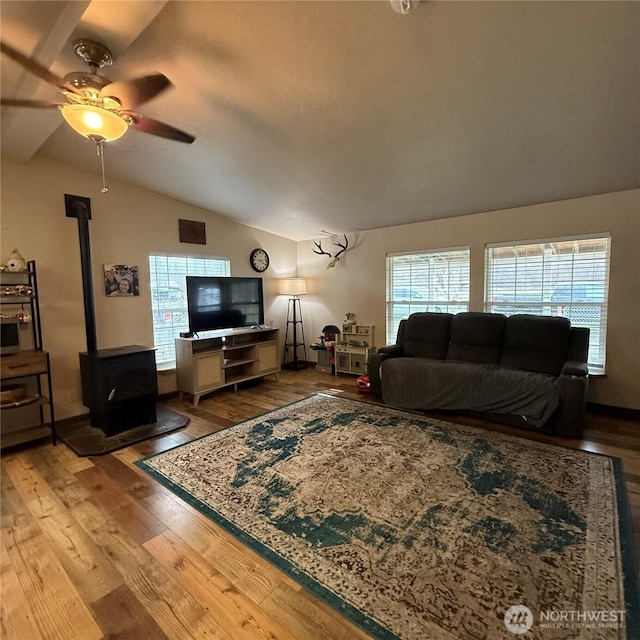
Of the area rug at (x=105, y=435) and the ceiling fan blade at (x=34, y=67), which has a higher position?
the ceiling fan blade at (x=34, y=67)

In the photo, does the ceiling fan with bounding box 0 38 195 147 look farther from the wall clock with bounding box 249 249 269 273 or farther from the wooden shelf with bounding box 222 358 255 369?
the wall clock with bounding box 249 249 269 273

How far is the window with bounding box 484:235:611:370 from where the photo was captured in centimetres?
355

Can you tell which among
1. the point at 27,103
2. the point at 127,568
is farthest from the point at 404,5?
the point at 127,568

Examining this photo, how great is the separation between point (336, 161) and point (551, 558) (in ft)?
10.3

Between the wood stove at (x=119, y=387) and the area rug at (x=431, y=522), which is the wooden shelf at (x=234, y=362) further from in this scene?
the area rug at (x=431, y=522)

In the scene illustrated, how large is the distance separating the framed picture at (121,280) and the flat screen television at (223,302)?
584mm

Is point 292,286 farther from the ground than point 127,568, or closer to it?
farther from the ground

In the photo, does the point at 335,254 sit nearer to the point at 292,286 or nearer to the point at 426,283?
the point at 292,286

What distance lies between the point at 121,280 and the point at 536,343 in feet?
15.0

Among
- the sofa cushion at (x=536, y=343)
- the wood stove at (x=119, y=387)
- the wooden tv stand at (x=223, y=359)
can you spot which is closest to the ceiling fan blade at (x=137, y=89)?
the wood stove at (x=119, y=387)

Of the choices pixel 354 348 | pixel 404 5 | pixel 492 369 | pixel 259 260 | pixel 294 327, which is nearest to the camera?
pixel 404 5

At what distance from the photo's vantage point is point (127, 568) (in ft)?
5.50

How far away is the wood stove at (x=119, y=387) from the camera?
3.13 metres

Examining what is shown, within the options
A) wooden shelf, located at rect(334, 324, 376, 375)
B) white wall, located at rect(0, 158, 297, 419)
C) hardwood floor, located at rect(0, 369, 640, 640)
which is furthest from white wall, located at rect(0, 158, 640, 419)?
wooden shelf, located at rect(334, 324, 376, 375)
